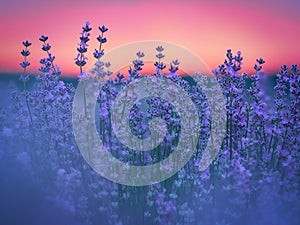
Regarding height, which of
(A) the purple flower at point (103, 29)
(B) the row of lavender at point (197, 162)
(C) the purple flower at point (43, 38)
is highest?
(C) the purple flower at point (43, 38)

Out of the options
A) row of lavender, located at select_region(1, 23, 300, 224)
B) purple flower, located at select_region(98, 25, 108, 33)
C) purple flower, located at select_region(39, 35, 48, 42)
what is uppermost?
purple flower, located at select_region(39, 35, 48, 42)

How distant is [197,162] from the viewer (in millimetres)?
4180

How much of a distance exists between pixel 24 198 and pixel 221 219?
2.27 m

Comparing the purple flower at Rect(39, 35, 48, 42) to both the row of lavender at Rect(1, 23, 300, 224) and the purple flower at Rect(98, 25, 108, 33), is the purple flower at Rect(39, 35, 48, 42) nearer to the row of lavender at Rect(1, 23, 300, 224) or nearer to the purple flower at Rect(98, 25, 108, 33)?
the row of lavender at Rect(1, 23, 300, 224)

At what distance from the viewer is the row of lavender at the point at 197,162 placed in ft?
13.0

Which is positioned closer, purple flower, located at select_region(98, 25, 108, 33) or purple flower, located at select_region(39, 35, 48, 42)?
purple flower, located at select_region(98, 25, 108, 33)

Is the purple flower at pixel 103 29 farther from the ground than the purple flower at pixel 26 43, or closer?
closer

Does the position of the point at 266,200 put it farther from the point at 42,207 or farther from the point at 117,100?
the point at 42,207

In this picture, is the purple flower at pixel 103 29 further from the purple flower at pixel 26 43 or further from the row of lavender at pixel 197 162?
the purple flower at pixel 26 43

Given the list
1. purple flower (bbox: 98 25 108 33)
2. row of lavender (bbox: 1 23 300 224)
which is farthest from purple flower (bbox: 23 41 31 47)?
purple flower (bbox: 98 25 108 33)

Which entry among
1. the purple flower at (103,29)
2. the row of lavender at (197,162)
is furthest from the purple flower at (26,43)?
the purple flower at (103,29)

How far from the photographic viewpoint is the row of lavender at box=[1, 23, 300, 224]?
3.97m

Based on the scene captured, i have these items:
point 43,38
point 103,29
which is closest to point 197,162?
point 103,29

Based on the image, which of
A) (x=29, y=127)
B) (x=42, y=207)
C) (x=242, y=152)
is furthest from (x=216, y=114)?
(x=29, y=127)
